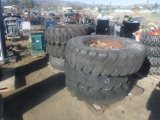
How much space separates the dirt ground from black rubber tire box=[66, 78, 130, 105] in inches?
9.4

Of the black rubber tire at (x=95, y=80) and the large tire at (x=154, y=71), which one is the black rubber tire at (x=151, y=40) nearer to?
the large tire at (x=154, y=71)

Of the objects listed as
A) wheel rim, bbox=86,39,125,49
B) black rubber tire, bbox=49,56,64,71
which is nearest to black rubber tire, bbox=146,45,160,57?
wheel rim, bbox=86,39,125,49

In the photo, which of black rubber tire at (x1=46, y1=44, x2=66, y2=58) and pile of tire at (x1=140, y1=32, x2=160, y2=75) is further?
black rubber tire at (x1=46, y1=44, x2=66, y2=58)

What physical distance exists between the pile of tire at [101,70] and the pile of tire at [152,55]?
1915 mm

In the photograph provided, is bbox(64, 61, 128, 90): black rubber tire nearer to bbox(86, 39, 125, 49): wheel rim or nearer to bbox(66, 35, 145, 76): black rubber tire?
bbox(66, 35, 145, 76): black rubber tire

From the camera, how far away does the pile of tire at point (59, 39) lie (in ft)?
18.4

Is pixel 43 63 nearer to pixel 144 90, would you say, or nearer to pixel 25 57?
pixel 25 57

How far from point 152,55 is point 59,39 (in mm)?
3261

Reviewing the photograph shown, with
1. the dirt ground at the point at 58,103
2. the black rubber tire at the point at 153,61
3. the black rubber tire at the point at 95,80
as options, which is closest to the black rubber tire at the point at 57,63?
the dirt ground at the point at 58,103

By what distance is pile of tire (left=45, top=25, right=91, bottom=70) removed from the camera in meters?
5.61

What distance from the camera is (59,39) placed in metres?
5.66

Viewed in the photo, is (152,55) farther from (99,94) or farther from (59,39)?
(59,39)

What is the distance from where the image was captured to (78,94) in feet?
12.5

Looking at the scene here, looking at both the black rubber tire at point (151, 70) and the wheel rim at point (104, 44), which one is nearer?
the wheel rim at point (104, 44)
